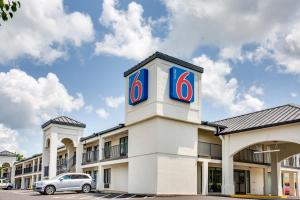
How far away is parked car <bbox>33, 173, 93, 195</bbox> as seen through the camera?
24672 millimetres

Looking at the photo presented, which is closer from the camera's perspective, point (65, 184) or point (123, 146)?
point (65, 184)

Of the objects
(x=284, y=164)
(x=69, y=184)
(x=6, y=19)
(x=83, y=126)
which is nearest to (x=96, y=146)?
(x=83, y=126)

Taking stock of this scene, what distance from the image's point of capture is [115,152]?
29734mm

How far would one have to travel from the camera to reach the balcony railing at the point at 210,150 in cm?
2609

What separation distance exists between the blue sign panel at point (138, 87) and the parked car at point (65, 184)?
21.9 feet

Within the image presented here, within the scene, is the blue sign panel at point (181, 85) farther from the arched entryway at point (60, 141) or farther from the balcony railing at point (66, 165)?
the balcony railing at point (66, 165)

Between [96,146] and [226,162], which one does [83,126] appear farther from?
[226,162]

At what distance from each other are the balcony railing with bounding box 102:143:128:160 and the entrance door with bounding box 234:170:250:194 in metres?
9.09

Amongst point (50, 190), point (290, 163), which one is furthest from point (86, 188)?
point (290, 163)

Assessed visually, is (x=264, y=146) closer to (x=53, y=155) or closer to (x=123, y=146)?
(x=123, y=146)

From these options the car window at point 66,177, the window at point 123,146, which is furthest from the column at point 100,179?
the car window at point 66,177

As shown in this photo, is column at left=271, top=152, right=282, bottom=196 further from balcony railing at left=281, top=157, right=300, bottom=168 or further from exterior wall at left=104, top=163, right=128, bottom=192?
exterior wall at left=104, top=163, right=128, bottom=192

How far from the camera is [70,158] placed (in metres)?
37.5

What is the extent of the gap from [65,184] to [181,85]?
10.7 m
